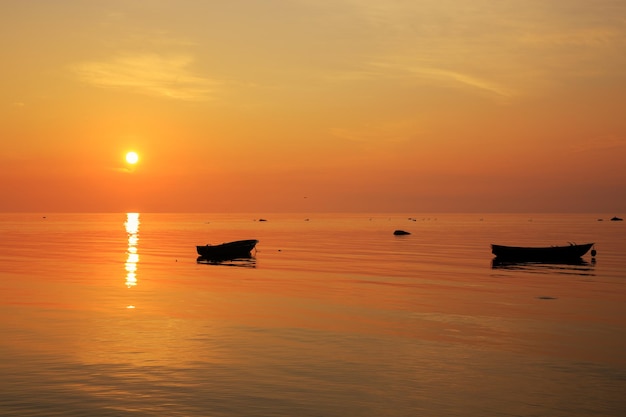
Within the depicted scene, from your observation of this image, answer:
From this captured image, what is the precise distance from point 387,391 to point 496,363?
6238mm

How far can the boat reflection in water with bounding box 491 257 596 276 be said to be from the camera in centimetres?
6562

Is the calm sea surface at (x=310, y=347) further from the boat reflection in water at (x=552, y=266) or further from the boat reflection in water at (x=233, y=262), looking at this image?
the boat reflection in water at (x=233, y=262)

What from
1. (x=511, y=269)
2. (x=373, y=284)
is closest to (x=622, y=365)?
(x=373, y=284)

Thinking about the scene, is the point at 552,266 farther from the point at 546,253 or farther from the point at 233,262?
the point at 233,262

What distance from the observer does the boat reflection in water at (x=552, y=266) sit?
215ft

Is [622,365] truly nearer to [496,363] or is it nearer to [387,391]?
[496,363]

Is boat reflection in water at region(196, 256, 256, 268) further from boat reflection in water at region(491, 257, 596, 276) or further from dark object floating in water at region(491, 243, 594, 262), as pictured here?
dark object floating in water at region(491, 243, 594, 262)

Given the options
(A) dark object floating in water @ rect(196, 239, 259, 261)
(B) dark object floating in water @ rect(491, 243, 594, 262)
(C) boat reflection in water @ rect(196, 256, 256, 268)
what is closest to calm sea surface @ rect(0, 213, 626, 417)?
(C) boat reflection in water @ rect(196, 256, 256, 268)

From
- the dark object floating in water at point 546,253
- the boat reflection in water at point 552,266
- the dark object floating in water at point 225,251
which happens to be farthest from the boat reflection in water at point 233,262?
the dark object floating in water at point 546,253

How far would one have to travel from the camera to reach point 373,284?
5084 centimetres

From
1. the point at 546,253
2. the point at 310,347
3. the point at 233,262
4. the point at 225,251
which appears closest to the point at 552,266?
the point at 546,253

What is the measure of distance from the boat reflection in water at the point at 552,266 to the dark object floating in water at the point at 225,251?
30487mm

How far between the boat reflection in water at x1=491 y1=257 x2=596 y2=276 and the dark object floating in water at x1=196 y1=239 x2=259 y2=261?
1200 inches

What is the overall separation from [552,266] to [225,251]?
39.6 m
